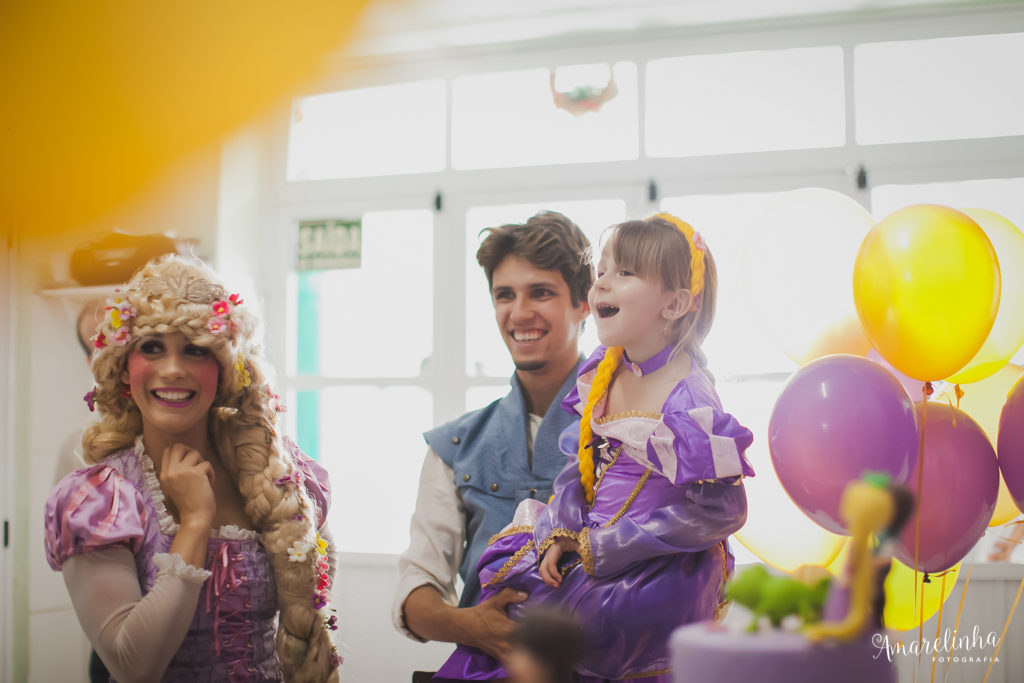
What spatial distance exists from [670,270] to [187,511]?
0.97 m

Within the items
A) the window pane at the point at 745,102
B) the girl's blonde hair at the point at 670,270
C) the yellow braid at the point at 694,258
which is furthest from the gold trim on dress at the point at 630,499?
the window pane at the point at 745,102

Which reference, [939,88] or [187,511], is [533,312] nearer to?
[187,511]

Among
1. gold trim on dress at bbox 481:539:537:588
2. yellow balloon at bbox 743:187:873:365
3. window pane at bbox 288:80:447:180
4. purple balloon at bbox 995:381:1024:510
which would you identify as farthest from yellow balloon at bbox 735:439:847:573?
window pane at bbox 288:80:447:180

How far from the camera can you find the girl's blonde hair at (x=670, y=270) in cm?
146

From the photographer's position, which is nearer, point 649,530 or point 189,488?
point 649,530

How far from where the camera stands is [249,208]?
3.75 m

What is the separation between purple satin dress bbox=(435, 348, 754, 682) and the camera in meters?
1.32

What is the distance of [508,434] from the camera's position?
194cm

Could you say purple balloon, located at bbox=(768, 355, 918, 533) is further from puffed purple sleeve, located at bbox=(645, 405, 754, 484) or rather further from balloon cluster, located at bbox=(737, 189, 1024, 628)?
puffed purple sleeve, located at bbox=(645, 405, 754, 484)

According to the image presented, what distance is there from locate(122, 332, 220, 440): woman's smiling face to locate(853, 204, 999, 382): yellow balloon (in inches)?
47.9

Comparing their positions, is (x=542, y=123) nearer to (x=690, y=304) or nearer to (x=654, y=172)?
(x=654, y=172)

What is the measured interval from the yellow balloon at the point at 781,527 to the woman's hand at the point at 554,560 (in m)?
0.63

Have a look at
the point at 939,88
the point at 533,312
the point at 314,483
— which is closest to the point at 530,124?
the point at 939,88

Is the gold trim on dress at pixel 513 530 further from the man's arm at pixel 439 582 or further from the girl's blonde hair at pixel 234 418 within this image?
the girl's blonde hair at pixel 234 418
